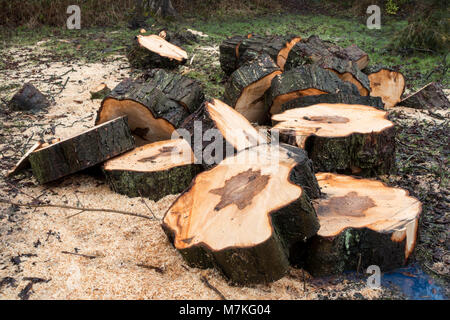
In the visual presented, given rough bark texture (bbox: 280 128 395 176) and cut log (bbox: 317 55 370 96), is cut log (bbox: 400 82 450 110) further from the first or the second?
rough bark texture (bbox: 280 128 395 176)

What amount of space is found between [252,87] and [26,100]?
9.00 feet

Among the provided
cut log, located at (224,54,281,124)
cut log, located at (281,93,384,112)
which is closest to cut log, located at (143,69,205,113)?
cut log, located at (224,54,281,124)

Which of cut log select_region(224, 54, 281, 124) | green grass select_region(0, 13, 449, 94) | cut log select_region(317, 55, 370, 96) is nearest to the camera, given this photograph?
cut log select_region(224, 54, 281, 124)

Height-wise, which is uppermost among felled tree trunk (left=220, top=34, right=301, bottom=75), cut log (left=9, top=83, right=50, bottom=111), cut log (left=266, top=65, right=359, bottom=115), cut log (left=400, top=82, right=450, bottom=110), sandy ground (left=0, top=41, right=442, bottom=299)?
felled tree trunk (left=220, top=34, right=301, bottom=75)

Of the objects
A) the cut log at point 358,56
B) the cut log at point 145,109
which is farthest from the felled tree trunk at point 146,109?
the cut log at point 358,56

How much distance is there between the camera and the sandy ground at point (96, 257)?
2.21 metres

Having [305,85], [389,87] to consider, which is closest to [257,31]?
[389,87]

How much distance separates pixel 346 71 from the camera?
460 cm

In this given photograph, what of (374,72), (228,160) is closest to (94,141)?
(228,160)

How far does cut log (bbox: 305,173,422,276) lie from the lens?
7.56 ft

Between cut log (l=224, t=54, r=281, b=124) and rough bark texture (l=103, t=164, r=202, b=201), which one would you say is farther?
cut log (l=224, t=54, r=281, b=124)

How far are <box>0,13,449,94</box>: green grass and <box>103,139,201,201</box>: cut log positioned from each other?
263 cm

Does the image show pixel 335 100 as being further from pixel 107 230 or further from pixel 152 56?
pixel 152 56

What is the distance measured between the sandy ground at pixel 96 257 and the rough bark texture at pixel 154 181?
0.08 metres
